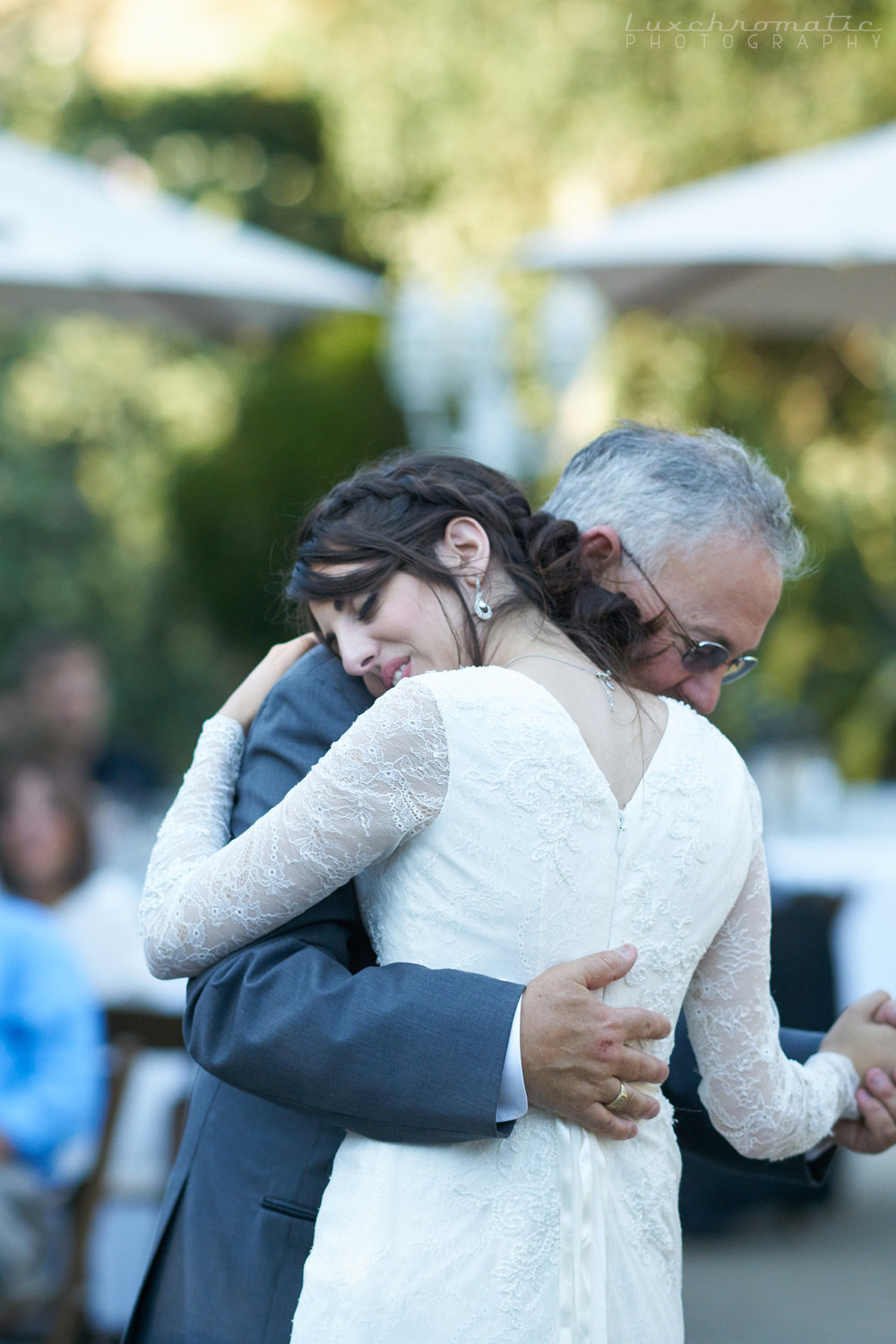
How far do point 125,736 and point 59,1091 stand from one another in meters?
8.65

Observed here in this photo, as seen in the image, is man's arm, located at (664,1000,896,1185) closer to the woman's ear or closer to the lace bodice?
the lace bodice

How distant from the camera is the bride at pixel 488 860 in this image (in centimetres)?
138

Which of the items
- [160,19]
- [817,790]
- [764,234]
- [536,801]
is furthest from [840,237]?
[160,19]

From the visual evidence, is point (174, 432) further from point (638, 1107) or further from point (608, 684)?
point (638, 1107)

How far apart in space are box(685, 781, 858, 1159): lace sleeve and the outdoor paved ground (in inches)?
92.6

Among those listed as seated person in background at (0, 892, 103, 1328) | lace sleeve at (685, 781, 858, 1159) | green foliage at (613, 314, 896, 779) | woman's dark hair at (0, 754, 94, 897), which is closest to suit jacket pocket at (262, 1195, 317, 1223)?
lace sleeve at (685, 781, 858, 1159)

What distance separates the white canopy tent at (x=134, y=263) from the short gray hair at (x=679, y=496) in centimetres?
431

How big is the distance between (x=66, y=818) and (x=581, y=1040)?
2960mm

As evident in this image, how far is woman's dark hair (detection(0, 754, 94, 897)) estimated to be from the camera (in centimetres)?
411

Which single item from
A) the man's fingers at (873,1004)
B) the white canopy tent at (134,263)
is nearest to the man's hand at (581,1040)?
the man's fingers at (873,1004)

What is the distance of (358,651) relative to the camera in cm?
154

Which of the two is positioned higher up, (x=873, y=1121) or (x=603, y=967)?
(x=603, y=967)

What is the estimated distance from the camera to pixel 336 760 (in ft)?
4.54

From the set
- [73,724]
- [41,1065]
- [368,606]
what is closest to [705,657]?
[368,606]
